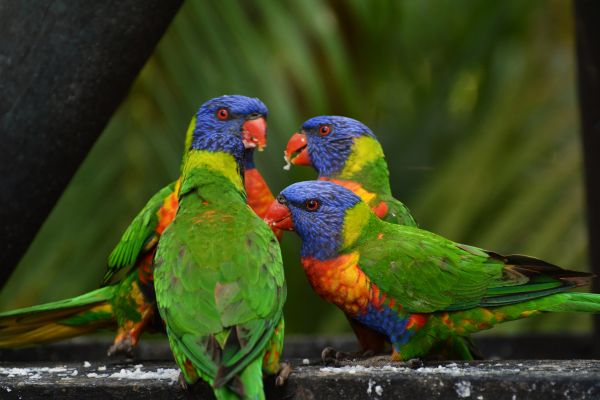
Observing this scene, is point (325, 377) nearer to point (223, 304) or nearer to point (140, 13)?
point (223, 304)

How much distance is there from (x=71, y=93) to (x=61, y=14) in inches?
7.5

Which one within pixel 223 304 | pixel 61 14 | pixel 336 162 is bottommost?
pixel 223 304

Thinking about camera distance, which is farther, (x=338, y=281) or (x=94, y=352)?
(x=94, y=352)

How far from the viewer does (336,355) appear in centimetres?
234

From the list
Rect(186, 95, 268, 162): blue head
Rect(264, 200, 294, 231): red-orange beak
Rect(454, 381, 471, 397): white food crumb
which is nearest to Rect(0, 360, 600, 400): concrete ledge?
Rect(454, 381, 471, 397): white food crumb

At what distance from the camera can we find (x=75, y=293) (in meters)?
4.05

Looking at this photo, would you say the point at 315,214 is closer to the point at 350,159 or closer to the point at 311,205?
the point at 311,205

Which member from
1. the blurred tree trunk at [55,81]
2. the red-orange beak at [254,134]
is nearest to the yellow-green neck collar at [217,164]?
the red-orange beak at [254,134]

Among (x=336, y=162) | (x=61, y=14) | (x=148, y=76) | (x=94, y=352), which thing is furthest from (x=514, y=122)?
(x=61, y=14)

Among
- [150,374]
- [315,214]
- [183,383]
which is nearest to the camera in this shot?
[183,383]

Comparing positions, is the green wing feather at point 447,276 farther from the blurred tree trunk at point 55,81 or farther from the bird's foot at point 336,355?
the blurred tree trunk at point 55,81

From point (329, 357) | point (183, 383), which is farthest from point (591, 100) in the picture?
point (183, 383)

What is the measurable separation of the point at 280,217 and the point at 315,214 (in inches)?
3.9

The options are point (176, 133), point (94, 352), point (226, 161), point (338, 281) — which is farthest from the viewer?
point (176, 133)
